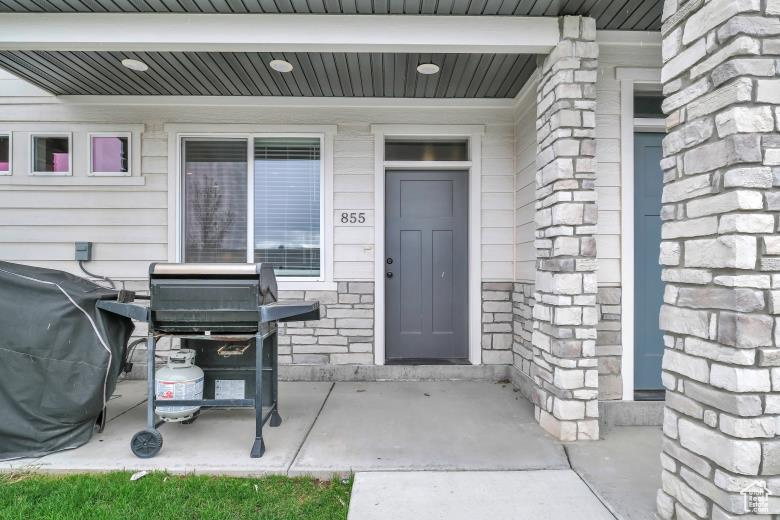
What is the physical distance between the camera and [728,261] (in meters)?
1.58

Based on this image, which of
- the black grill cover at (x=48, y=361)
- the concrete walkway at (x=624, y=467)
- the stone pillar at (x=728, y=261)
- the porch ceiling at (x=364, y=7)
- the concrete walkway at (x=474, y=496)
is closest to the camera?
the stone pillar at (x=728, y=261)

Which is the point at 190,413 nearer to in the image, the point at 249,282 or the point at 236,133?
the point at 249,282

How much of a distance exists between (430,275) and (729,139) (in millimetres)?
3002

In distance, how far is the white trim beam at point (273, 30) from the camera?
295 centimetres

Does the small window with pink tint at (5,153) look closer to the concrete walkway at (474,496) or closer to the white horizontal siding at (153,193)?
the white horizontal siding at (153,193)

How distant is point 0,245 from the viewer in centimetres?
417

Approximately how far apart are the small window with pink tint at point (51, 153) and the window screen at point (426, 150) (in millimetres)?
3246

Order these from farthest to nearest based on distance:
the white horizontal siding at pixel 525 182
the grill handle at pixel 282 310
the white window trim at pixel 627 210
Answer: the white horizontal siding at pixel 525 182, the white window trim at pixel 627 210, the grill handle at pixel 282 310

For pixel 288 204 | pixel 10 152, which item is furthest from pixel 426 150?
pixel 10 152

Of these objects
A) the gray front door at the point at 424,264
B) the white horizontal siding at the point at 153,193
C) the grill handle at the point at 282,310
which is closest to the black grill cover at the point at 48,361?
the grill handle at the point at 282,310

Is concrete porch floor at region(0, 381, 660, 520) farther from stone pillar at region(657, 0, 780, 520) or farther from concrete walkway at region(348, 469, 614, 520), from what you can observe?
stone pillar at region(657, 0, 780, 520)

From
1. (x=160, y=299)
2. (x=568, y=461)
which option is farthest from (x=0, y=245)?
(x=568, y=461)

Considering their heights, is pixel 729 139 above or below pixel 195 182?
below

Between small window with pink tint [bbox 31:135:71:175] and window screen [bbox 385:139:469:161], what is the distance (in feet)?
10.6
